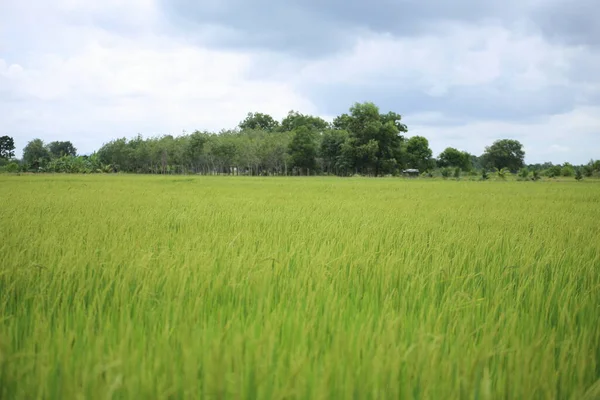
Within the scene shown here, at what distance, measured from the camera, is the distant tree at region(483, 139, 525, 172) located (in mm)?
94750

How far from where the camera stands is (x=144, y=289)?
2260mm

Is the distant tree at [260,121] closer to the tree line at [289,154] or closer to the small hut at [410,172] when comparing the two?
the tree line at [289,154]

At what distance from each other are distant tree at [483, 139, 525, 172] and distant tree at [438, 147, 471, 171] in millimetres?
7390

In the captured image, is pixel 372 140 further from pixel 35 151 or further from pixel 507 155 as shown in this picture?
pixel 35 151

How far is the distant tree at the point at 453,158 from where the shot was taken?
90.6 metres

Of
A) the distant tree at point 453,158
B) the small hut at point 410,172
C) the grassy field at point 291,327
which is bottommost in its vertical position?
the grassy field at point 291,327

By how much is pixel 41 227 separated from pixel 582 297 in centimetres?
531

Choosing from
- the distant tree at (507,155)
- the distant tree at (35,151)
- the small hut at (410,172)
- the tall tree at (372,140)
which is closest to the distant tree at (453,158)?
the distant tree at (507,155)

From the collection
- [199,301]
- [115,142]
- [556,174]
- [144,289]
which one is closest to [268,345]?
[199,301]

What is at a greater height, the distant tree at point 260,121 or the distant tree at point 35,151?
the distant tree at point 260,121

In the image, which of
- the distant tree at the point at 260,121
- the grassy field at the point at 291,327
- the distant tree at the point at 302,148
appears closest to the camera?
the grassy field at the point at 291,327

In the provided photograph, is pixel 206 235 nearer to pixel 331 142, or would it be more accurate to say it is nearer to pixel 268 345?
pixel 268 345

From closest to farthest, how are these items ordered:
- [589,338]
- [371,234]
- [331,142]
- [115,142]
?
[589,338]
[371,234]
[331,142]
[115,142]

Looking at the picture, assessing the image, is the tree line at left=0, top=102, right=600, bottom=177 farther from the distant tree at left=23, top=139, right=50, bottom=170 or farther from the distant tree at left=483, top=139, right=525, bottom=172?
the distant tree at left=483, top=139, right=525, bottom=172
